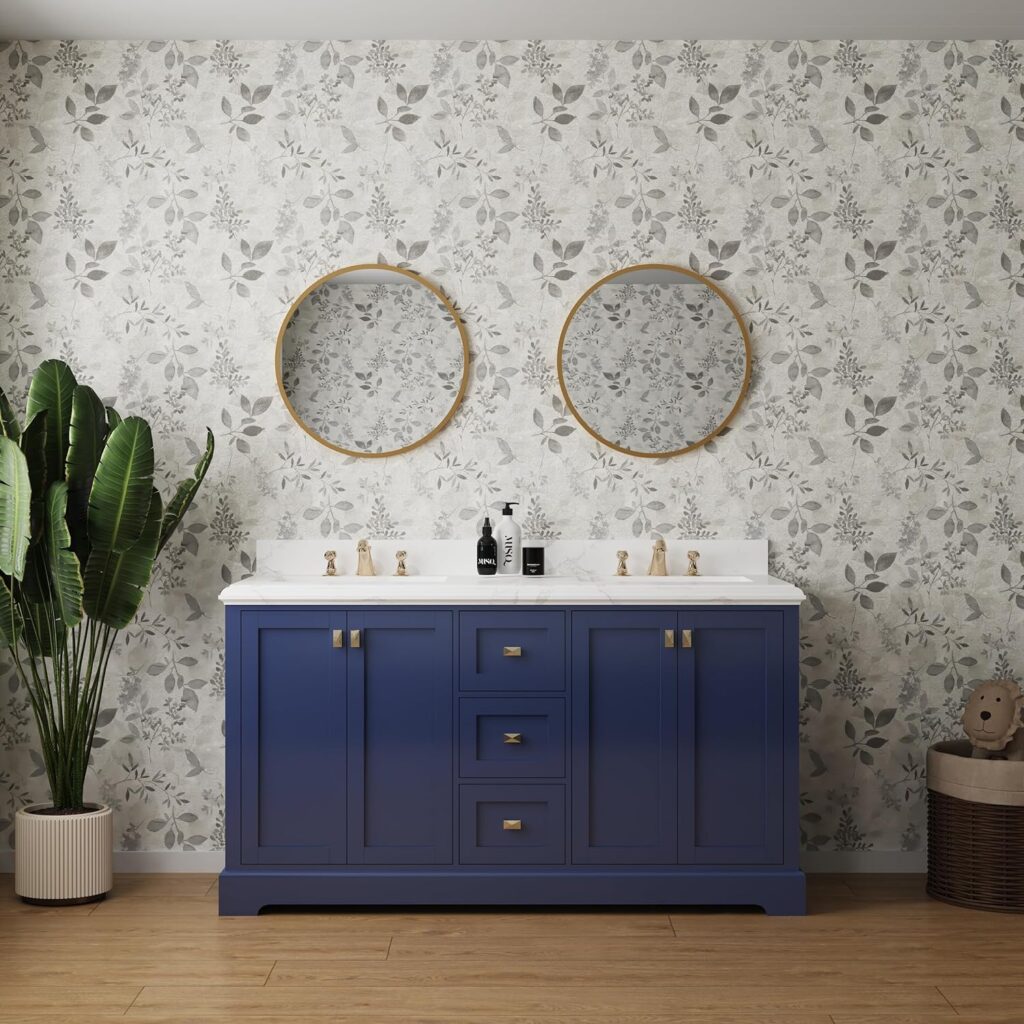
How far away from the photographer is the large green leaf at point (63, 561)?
326 cm

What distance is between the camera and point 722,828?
340 cm

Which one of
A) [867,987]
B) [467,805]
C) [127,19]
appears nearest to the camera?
[867,987]

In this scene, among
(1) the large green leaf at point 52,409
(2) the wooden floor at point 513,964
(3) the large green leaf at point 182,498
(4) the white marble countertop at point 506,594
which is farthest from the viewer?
(3) the large green leaf at point 182,498

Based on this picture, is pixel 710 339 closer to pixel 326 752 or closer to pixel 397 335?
pixel 397 335

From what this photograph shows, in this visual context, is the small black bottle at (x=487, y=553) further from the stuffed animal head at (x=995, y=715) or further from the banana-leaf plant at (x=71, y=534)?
the stuffed animal head at (x=995, y=715)

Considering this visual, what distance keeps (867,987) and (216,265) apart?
2.96m

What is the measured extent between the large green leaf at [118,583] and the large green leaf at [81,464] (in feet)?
0.28

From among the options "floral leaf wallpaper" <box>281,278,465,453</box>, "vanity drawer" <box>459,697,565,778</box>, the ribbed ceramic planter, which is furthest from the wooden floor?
"floral leaf wallpaper" <box>281,278,465,453</box>

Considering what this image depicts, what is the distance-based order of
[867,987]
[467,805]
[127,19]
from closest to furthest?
[867,987] < [467,805] < [127,19]

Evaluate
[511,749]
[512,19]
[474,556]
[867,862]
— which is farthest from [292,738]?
[512,19]

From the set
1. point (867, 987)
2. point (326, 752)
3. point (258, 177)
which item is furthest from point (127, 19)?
point (867, 987)

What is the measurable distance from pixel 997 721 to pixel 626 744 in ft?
3.82

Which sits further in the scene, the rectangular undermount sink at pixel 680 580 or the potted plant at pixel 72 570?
the rectangular undermount sink at pixel 680 580

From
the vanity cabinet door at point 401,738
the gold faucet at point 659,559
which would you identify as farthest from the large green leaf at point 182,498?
the gold faucet at point 659,559
